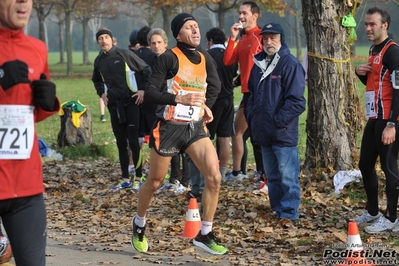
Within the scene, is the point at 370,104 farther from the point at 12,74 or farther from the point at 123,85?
the point at 12,74

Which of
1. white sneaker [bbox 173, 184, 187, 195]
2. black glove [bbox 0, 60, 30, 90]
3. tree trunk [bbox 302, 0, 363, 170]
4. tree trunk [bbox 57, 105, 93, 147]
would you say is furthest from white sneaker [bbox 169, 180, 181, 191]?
black glove [bbox 0, 60, 30, 90]

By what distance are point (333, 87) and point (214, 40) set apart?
1.95 metres

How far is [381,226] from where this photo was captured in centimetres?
820

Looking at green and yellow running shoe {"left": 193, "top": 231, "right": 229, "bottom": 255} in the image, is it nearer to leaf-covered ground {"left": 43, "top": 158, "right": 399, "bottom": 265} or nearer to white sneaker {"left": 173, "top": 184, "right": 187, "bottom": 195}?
leaf-covered ground {"left": 43, "top": 158, "right": 399, "bottom": 265}

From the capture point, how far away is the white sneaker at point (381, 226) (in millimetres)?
8172

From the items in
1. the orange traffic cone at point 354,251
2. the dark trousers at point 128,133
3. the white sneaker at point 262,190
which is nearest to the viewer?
the orange traffic cone at point 354,251

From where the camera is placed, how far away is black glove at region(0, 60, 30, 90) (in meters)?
4.64

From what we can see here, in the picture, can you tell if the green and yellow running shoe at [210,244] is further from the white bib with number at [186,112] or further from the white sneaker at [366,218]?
the white sneaker at [366,218]

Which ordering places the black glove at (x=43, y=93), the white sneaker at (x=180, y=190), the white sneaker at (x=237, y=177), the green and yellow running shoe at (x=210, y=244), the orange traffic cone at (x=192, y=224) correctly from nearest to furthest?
the black glove at (x=43, y=93)
the green and yellow running shoe at (x=210, y=244)
the orange traffic cone at (x=192, y=224)
the white sneaker at (x=180, y=190)
the white sneaker at (x=237, y=177)

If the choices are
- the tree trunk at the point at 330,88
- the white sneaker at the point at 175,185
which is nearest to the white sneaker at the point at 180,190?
the white sneaker at the point at 175,185

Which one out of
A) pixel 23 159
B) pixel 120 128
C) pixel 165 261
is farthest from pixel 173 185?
pixel 23 159

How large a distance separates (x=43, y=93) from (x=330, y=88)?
680cm

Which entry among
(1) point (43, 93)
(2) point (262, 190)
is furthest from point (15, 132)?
(2) point (262, 190)

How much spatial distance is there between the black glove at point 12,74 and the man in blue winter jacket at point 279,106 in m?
4.37
